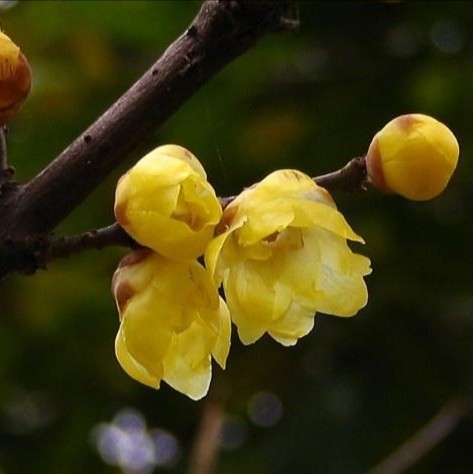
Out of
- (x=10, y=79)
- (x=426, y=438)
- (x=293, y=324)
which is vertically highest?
(x=10, y=79)

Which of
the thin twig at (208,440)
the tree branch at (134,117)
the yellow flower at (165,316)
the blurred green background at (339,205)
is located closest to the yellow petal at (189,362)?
the yellow flower at (165,316)

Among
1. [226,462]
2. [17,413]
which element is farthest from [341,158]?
[17,413]

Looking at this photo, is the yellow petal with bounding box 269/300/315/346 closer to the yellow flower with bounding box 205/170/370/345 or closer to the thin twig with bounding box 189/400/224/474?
the yellow flower with bounding box 205/170/370/345

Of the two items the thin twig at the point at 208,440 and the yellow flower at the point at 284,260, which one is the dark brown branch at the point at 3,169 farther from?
the thin twig at the point at 208,440

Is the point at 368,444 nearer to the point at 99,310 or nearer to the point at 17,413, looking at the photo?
the point at 99,310

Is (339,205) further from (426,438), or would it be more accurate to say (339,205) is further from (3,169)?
(3,169)

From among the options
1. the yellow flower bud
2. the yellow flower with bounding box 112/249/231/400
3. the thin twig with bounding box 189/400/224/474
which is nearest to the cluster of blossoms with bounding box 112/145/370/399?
the yellow flower with bounding box 112/249/231/400

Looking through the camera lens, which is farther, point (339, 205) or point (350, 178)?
point (339, 205)

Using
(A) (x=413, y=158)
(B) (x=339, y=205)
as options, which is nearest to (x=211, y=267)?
(A) (x=413, y=158)

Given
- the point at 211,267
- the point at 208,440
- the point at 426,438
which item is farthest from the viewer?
the point at 426,438
